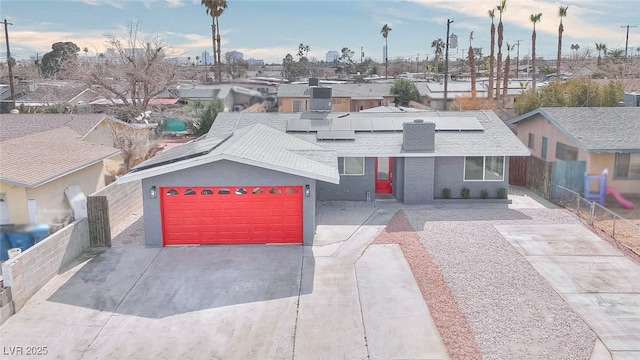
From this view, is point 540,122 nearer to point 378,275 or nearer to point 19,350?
point 378,275

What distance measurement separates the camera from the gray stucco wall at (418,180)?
18.2m

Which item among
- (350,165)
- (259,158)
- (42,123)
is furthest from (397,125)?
(42,123)

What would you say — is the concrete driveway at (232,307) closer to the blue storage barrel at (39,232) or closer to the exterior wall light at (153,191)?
the exterior wall light at (153,191)

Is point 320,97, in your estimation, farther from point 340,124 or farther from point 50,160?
point 50,160

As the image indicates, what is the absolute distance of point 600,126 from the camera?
19.8 m

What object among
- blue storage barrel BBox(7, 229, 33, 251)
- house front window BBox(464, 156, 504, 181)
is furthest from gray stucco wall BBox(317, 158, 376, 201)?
blue storage barrel BBox(7, 229, 33, 251)

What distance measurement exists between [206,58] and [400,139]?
11824 mm

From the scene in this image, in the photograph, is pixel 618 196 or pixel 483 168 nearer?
pixel 483 168

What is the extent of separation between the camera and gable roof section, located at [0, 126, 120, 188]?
14093mm

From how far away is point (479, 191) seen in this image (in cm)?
1878

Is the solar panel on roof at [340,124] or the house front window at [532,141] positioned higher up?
the solar panel on roof at [340,124]

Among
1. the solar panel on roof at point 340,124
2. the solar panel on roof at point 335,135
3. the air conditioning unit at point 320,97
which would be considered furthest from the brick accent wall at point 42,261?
the air conditioning unit at point 320,97

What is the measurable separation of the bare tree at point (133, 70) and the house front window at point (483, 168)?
68.7 feet

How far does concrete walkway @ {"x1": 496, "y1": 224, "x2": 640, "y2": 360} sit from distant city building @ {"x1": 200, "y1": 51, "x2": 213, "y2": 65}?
8.11 m
